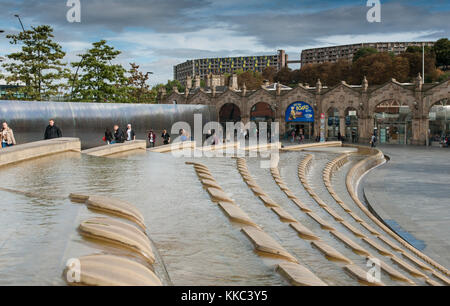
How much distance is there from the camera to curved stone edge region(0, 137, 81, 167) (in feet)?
38.1

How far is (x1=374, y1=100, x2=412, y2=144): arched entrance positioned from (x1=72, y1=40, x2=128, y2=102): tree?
1138 inches

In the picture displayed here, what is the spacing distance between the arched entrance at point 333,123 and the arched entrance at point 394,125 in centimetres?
499

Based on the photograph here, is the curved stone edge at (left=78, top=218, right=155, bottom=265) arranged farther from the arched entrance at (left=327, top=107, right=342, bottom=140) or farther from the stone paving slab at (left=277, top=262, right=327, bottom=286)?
the arched entrance at (left=327, top=107, right=342, bottom=140)

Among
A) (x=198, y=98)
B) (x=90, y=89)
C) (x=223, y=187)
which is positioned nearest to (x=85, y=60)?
(x=90, y=89)

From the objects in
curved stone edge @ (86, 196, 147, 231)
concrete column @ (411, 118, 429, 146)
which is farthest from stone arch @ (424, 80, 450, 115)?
curved stone edge @ (86, 196, 147, 231)

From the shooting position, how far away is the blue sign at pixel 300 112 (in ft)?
191

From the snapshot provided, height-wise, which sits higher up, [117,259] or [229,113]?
[229,113]

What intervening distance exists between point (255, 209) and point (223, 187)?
2.03 metres

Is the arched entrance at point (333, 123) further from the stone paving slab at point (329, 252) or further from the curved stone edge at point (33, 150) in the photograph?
the stone paving slab at point (329, 252)

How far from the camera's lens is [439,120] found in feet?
164

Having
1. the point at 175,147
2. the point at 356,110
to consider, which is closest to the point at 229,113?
the point at 356,110

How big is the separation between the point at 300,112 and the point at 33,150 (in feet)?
160

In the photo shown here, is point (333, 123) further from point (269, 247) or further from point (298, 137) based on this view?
point (269, 247)

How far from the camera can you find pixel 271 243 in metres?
6.59
